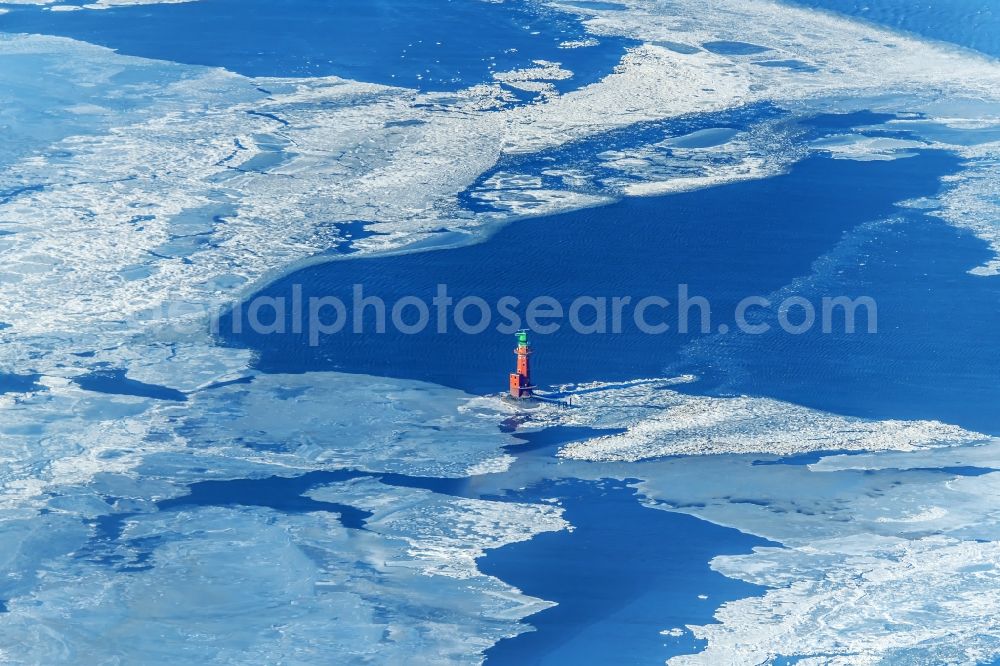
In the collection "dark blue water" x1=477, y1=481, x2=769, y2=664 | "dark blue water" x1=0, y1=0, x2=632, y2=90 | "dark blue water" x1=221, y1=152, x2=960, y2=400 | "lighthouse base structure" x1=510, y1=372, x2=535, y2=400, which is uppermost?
"dark blue water" x1=0, y1=0, x2=632, y2=90

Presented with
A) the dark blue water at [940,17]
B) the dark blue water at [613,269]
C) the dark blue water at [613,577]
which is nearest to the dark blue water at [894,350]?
the dark blue water at [613,269]

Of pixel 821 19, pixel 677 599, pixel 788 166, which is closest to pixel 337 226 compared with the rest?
pixel 788 166

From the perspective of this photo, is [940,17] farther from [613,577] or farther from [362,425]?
[613,577]

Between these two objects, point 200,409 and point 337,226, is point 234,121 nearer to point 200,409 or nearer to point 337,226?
point 337,226

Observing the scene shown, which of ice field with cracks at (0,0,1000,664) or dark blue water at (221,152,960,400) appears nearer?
ice field with cracks at (0,0,1000,664)

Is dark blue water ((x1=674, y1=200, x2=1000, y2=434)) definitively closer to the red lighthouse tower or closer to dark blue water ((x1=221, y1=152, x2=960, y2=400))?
dark blue water ((x1=221, y1=152, x2=960, y2=400))

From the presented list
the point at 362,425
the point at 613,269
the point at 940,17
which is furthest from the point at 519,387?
the point at 940,17

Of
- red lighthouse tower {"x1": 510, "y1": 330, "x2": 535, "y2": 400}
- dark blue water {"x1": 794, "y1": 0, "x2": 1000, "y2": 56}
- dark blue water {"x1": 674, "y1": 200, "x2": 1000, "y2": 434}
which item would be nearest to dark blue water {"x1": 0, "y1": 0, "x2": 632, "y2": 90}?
dark blue water {"x1": 794, "y1": 0, "x2": 1000, "y2": 56}
